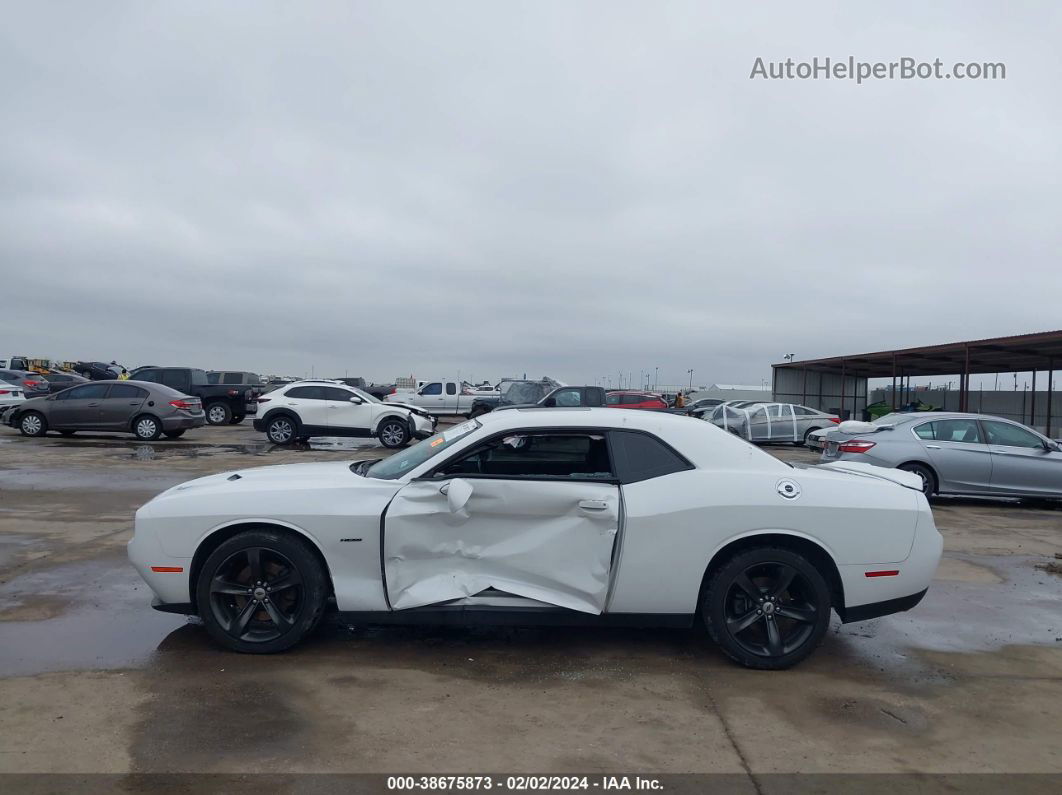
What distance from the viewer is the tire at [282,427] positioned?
62.8 ft

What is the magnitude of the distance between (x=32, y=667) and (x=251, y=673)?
1.23 m

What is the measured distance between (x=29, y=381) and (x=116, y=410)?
21200 mm

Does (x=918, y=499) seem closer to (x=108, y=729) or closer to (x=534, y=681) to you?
(x=534, y=681)

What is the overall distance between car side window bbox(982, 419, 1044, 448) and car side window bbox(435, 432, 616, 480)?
8960mm

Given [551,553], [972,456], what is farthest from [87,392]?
[972,456]

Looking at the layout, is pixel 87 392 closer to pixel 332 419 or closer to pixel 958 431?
pixel 332 419

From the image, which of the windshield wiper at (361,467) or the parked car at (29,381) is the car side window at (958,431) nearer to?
the windshield wiper at (361,467)

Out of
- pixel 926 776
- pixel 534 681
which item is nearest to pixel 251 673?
pixel 534 681

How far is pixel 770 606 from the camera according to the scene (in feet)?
15.2

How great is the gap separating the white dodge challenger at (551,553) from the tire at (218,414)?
73.3ft

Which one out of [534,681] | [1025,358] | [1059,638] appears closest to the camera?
[534,681]

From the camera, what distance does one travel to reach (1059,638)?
214 inches

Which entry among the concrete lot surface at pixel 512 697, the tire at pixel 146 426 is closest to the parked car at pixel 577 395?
the tire at pixel 146 426

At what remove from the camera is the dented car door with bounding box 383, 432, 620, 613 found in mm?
4598
